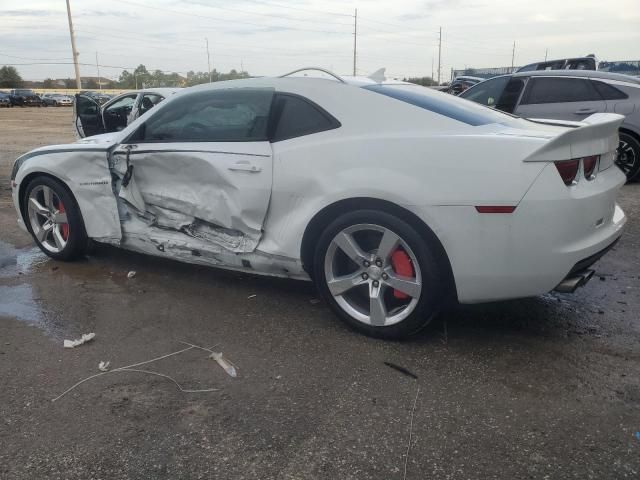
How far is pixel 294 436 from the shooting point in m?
2.57

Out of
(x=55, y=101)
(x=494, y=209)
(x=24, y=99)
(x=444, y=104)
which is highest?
(x=444, y=104)

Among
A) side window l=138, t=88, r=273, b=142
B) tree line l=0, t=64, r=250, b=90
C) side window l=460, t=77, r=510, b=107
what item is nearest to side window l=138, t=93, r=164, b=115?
side window l=460, t=77, r=510, b=107

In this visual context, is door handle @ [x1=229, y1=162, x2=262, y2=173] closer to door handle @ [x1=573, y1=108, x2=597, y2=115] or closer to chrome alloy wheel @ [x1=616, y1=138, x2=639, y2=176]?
door handle @ [x1=573, y1=108, x2=597, y2=115]

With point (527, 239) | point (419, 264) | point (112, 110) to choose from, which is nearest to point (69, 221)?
point (419, 264)

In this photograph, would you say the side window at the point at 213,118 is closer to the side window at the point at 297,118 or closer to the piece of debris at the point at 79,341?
the side window at the point at 297,118

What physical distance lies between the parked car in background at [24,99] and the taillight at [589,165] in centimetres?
4984

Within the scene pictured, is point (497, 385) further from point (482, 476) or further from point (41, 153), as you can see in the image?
point (41, 153)

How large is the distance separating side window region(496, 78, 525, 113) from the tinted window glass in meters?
1.03

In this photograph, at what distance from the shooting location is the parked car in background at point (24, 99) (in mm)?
45125

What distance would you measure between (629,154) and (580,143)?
5.87 m

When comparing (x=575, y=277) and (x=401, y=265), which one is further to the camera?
(x=401, y=265)

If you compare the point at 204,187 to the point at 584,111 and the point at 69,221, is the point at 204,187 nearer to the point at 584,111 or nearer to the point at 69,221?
the point at 69,221

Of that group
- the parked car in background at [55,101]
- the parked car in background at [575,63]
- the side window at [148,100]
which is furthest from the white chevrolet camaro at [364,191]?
the parked car in background at [55,101]

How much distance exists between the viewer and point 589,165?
318 cm
